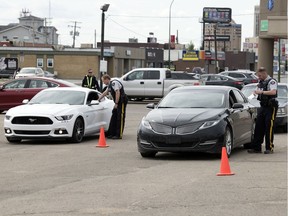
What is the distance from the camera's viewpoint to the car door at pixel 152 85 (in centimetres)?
3528

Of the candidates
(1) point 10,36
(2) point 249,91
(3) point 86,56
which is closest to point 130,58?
(3) point 86,56

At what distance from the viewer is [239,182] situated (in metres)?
9.90

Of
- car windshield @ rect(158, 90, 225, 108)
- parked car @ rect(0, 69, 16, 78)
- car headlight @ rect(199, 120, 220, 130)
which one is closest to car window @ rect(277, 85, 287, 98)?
car windshield @ rect(158, 90, 225, 108)

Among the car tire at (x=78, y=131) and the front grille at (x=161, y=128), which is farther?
the car tire at (x=78, y=131)

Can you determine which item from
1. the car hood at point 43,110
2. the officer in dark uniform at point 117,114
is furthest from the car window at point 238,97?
the car hood at point 43,110

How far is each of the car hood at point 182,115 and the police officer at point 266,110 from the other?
101cm

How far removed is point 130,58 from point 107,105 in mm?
74760

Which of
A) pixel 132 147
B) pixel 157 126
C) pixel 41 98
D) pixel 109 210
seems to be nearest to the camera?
pixel 109 210

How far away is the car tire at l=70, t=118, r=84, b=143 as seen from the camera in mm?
16047

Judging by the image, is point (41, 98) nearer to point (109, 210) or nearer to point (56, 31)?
point (109, 210)

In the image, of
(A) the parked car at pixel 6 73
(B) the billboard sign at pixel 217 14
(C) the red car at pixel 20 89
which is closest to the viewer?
(C) the red car at pixel 20 89

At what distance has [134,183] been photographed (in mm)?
9938

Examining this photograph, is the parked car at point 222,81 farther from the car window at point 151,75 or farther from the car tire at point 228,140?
the car tire at point 228,140

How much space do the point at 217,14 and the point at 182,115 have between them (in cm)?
9074
